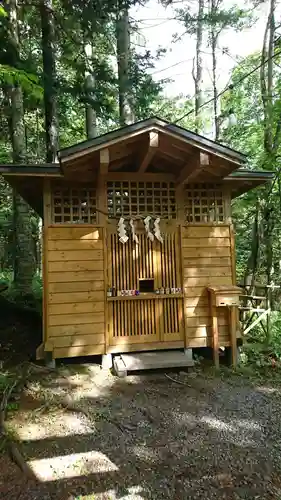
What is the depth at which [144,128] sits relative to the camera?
4879 millimetres

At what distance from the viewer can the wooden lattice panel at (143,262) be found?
18.1 feet

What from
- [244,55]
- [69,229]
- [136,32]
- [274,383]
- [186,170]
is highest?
[244,55]

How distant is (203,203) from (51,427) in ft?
13.7

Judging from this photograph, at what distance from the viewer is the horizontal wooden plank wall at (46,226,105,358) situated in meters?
5.18

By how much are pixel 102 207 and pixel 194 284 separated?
2.04m

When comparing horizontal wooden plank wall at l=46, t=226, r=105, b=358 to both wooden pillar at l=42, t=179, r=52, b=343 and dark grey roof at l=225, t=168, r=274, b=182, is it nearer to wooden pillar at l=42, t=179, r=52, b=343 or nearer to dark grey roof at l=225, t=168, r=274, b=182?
wooden pillar at l=42, t=179, r=52, b=343

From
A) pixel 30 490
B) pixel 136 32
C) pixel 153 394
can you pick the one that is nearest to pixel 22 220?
pixel 153 394

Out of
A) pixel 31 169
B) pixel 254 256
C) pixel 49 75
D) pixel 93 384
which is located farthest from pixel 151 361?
pixel 49 75

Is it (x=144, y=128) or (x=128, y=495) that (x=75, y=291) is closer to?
(x=144, y=128)

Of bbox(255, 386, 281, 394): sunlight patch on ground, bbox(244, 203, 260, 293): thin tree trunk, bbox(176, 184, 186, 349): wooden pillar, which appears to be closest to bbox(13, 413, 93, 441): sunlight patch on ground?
bbox(176, 184, 186, 349): wooden pillar

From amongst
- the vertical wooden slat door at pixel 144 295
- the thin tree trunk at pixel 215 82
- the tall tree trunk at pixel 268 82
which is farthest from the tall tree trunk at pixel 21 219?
the thin tree trunk at pixel 215 82

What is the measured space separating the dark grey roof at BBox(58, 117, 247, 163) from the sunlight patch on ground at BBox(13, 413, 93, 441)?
3371 millimetres

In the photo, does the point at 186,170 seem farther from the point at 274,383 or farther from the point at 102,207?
the point at 274,383

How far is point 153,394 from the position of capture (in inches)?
180
